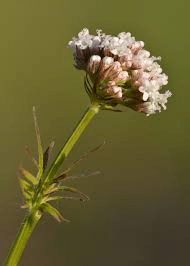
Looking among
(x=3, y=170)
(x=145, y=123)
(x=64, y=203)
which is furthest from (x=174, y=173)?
(x=3, y=170)

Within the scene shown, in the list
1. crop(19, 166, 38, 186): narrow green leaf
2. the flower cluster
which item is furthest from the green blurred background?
crop(19, 166, 38, 186): narrow green leaf

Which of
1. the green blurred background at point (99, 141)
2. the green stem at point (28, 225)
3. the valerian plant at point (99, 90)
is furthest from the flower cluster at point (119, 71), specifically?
the green blurred background at point (99, 141)

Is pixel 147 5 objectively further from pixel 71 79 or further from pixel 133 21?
pixel 71 79

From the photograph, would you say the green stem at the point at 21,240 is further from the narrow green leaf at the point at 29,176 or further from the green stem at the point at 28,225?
the narrow green leaf at the point at 29,176

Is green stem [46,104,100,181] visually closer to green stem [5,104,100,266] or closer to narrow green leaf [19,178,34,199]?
green stem [5,104,100,266]

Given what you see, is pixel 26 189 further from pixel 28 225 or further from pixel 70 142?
pixel 70 142

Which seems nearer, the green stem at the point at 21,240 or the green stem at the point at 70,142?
the green stem at the point at 21,240
